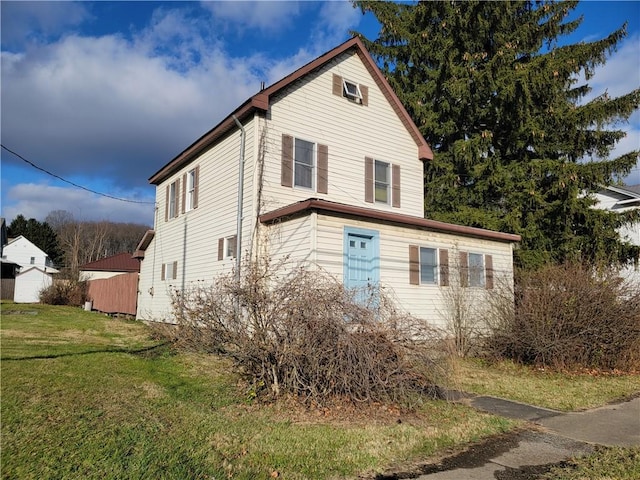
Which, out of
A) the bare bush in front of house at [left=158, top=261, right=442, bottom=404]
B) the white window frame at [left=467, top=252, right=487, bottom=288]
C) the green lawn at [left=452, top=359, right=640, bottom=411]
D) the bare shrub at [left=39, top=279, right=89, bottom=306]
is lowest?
the green lawn at [left=452, top=359, right=640, bottom=411]

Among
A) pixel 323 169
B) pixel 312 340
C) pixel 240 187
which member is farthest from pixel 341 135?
pixel 312 340

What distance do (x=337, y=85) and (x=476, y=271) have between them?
280 inches

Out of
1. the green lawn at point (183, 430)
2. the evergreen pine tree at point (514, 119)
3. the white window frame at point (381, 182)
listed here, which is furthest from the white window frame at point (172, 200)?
the evergreen pine tree at point (514, 119)

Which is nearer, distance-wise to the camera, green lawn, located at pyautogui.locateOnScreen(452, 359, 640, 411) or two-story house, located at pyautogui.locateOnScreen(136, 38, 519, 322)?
green lawn, located at pyautogui.locateOnScreen(452, 359, 640, 411)

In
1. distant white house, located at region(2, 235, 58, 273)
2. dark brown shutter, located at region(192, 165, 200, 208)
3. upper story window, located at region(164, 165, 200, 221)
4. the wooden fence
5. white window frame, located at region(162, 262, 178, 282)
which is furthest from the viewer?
distant white house, located at region(2, 235, 58, 273)

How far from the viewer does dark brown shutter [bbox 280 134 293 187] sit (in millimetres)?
12505

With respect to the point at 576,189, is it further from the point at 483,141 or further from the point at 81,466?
the point at 81,466

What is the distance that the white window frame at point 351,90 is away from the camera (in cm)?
1457

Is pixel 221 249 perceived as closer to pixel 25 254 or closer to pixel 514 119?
pixel 514 119

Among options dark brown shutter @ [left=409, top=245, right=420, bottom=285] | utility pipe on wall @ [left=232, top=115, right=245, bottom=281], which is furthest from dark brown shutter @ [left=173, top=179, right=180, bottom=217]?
dark brown shutter @ [left=409, top=245, right=420, bottom=285]

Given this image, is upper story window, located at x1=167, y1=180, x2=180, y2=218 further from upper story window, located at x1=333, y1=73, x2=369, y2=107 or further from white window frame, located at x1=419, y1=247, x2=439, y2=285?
white window frame, located at x1=419, y1=247, x2=439, y2=285

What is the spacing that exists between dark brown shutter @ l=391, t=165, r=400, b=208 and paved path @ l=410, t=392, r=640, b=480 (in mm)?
8261

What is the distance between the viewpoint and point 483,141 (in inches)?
776

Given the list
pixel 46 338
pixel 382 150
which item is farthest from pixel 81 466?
pixel 382 150
